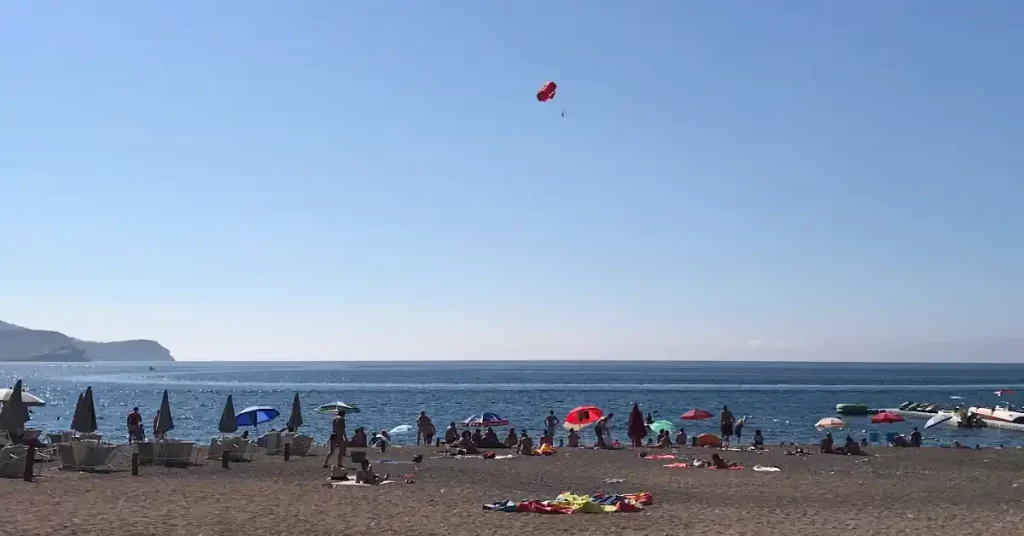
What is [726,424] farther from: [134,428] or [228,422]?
[134,428]

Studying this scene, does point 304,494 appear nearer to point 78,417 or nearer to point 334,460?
point 334,460

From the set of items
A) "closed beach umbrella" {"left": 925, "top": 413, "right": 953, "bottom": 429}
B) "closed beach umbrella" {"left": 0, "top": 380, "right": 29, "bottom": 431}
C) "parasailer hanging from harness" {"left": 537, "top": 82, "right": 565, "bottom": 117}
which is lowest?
"closed beach umbrella" {"left": 925, "top": 413, "right": 953, "bottom": 429}

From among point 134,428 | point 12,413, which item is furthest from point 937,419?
point 12,413

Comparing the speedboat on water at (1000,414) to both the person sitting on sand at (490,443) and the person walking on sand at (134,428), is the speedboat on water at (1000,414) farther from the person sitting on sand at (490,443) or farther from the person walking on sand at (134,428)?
the person walking on sand at (134,428)

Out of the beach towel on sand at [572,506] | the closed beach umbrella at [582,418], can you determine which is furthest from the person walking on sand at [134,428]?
the beach towel on sand at [572,506]

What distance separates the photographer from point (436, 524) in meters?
14.5

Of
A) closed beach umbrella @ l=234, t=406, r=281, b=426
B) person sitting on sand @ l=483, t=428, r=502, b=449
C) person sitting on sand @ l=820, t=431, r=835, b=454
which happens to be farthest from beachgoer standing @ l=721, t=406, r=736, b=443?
closed beach umbrella @ l=234, t=406, r=281, b=426

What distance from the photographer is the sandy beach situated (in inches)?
563

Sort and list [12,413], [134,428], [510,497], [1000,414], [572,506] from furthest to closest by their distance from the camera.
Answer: [1000,414] → [134,428] → [12,413] → [510,497] → [572,506]

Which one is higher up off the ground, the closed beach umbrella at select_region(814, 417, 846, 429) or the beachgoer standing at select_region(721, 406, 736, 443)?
the beachgoer standing at select_region(721, 406, 736, 443)

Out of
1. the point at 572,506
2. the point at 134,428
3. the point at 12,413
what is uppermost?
the point at 12,413

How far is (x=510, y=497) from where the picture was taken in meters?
18.6

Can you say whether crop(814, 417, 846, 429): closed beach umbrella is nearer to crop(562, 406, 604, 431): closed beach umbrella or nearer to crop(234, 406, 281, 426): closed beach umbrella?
crop(562, 406, 604, 431): closed beach umbrella

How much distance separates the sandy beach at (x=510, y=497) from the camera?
1430cm
